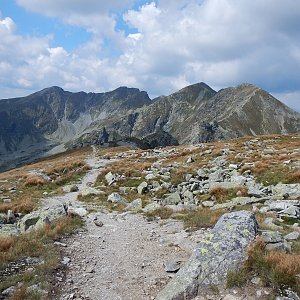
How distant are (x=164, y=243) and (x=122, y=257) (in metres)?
2.17

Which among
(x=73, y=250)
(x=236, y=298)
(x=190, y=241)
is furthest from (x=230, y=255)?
(x=73, y=250)

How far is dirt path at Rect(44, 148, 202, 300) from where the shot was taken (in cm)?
1027

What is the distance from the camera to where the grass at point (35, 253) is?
9977 millimetres

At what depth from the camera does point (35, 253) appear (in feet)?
40.5

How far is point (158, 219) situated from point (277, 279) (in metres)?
10.2

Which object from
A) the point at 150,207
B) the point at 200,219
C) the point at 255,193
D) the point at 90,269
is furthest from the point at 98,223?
the point at 255,193

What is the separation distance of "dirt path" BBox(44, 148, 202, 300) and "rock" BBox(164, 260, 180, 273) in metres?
0.15

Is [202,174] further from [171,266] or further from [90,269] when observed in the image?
[90,269]

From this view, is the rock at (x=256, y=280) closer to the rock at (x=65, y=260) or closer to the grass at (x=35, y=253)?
the grass at (x=35, y=253)

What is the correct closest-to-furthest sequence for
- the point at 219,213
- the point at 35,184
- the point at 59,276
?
the point at 59,276 < the point at 219,213 < the point at 35,184

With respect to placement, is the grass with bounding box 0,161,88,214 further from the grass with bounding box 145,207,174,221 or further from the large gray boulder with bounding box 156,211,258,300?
the large gray boulder with bounding box 156,211,258,300

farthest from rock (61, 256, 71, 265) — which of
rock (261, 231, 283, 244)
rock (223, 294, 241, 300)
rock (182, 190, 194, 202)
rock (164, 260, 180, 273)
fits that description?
rock (182, 190, 194, 202)

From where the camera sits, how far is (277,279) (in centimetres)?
895

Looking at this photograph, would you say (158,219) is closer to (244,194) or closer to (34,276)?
(244,194)
